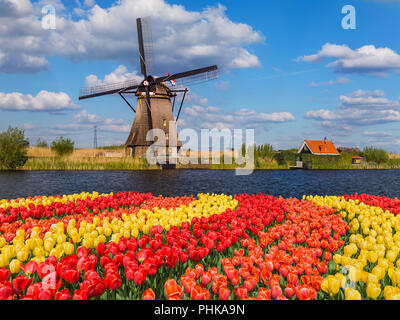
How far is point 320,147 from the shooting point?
49219 mm

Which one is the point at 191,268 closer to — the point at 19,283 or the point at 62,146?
the point at 19,283

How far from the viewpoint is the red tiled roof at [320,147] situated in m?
48.5

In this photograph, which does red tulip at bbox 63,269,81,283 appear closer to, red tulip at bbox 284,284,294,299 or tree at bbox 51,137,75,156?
red tulip at bbox 284,284,294,299

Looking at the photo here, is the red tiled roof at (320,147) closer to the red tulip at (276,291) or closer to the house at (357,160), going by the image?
the house at (357,160)

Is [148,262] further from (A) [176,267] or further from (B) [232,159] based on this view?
(B) [232,159]

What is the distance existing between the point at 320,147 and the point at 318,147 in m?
0.39

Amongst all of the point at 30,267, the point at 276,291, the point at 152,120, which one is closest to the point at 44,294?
the point at 30,267

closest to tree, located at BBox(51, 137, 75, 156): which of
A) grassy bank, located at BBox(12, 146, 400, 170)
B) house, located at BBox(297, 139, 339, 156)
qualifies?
grassy bank, located at BBox(12, 146, 400, 170)

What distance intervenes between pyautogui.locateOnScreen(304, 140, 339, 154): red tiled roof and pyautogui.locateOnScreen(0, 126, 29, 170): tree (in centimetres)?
3757

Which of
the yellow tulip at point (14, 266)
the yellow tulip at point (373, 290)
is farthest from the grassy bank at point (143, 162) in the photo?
the yellow tulip at point (373, 290)

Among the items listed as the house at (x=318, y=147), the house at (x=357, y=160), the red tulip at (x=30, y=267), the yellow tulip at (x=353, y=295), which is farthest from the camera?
the house at (x=318, y=147)

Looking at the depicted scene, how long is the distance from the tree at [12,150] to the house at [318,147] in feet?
121

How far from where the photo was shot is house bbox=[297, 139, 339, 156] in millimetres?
48438
